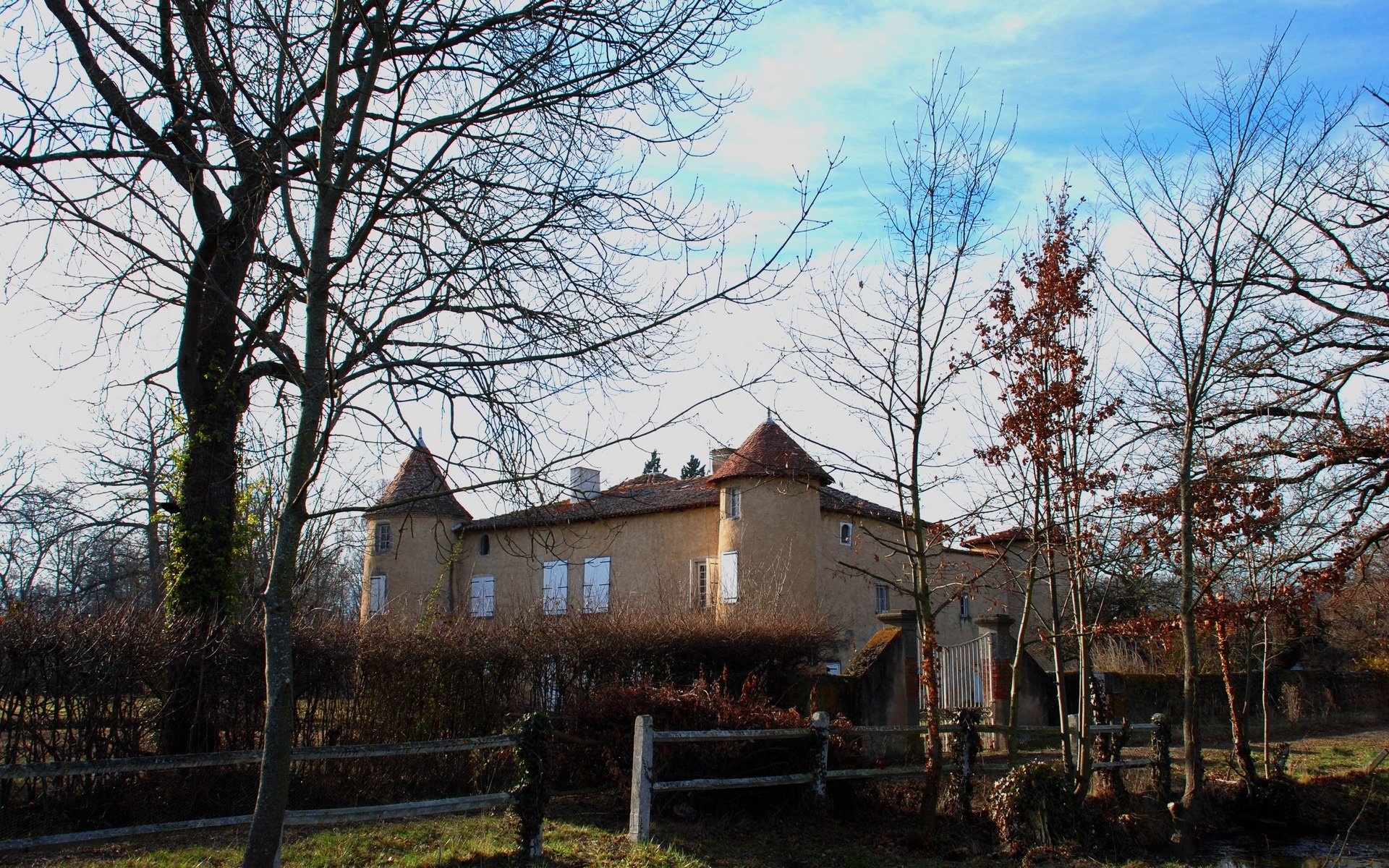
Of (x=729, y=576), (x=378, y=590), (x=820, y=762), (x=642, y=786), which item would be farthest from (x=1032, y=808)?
(x=378, y=590)

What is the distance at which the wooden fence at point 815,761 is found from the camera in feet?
27.5

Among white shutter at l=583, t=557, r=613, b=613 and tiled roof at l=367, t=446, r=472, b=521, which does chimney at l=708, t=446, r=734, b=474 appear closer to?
white shutter at l=583, t=557, r=613, b=613

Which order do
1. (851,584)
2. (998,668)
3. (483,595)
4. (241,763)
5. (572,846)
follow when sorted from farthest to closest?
(483,595) → (851,584) → (998,668) → (572,846) → (241,763)

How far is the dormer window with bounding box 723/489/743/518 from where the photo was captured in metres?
25.1

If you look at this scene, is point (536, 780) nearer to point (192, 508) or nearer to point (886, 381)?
point (886, 381)

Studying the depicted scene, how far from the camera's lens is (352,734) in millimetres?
9867

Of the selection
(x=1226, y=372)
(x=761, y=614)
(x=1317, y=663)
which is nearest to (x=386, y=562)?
(x=761, y=614)

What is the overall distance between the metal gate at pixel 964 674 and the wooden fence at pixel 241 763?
10.1 m

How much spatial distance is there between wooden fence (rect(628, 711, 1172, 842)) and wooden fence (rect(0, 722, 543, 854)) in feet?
3.15

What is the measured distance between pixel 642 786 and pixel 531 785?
3.34 feet

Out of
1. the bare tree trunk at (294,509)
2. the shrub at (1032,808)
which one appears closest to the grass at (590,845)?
the shrub at (1032,808)

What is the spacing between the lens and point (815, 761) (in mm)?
9797

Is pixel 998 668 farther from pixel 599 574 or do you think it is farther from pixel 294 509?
pixel 599 574

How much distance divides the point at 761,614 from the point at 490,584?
18.2 meters
